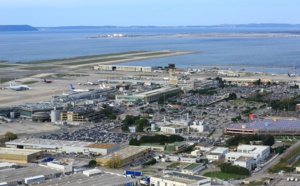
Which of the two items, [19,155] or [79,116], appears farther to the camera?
[79,116]

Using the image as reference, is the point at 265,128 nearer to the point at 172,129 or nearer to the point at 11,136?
the point at 172,129

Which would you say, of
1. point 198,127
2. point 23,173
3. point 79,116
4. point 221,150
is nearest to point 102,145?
point 221,150

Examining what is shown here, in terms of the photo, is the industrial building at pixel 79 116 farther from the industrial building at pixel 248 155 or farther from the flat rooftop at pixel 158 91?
the industrial building at pixel 248 155

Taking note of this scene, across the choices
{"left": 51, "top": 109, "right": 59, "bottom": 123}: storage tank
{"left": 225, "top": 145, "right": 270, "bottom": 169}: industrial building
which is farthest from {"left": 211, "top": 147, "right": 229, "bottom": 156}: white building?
{"left": 51, "top": 109, "right": 59, "bottom": 123}: storage tank

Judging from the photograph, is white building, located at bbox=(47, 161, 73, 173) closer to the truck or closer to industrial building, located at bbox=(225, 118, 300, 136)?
the truck

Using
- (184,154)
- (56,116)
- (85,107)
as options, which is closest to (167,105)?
(85,107)

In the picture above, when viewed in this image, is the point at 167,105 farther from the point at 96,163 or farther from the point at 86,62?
the point at 86,62
